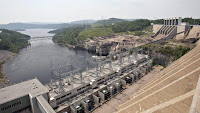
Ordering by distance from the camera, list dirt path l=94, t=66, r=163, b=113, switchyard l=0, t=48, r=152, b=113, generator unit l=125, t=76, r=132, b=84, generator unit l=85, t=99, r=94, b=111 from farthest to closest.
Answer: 1. generator unit l=125, t=76, r=132, b=84
2. dirt path l=94, t=66, r=163, b=113
3. generator unit l=85, t=99, r=94, b=111
4. switchyard l=0, t=48, r=152, b=113

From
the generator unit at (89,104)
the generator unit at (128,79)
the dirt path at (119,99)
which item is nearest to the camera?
the generator unit at (89,104)

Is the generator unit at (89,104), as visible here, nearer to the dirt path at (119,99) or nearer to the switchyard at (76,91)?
the switchyard at (76,91)

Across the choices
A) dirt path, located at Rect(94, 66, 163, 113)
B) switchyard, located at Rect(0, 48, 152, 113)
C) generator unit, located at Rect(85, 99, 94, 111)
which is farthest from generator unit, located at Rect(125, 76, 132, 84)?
generator unit, located at Rect(85, 99, 94, 111)

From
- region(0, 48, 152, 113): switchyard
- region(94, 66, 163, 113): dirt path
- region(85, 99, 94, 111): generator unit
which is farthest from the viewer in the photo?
region(94, 66, 163, 113): dirt path

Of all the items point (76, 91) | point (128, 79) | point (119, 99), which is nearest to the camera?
point (76, 91)

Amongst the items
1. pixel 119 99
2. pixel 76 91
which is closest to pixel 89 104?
pixel 76 91

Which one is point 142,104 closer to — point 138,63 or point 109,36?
point 138,63

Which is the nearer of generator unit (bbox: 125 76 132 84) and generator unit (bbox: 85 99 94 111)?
generator unit (bbox: 85 99 94 111)

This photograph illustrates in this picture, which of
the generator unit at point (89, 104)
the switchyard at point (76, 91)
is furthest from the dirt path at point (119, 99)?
the generator unit at point (89, 104)

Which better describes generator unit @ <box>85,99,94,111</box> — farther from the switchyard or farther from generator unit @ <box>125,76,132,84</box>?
generator unit @ <box>125,76,132,84</box>

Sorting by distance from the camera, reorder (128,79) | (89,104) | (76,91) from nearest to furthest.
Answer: (89,104), (76,91), (128,79)

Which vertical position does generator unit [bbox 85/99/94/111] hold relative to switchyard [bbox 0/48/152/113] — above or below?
below

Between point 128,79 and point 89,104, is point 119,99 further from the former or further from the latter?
point 128,79
